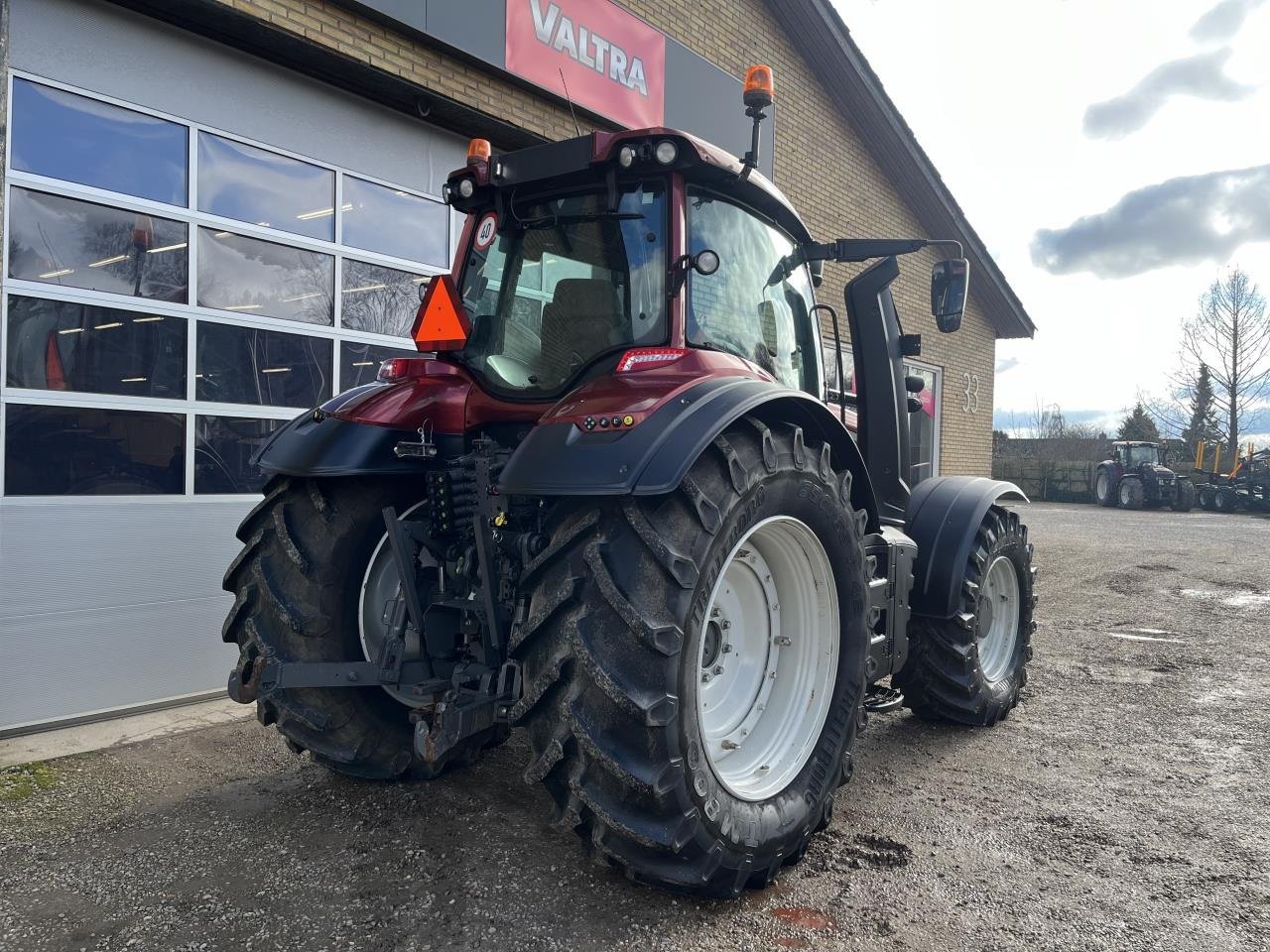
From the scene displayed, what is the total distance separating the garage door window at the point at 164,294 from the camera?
4.19m

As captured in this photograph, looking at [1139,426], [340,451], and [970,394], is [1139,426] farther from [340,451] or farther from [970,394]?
[340,451]

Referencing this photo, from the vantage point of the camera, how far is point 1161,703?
479 centimetres

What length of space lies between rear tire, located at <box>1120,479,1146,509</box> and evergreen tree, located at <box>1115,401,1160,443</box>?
19381mm

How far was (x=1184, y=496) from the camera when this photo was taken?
24109 mm

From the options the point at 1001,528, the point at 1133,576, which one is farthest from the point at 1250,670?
the point at 1133,576

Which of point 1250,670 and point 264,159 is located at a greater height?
point 264,159

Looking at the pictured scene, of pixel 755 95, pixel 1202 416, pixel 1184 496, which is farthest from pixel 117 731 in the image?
pixel 1202 416

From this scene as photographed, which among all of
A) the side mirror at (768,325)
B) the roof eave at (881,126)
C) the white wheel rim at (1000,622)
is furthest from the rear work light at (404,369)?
the roof eave at (881,126)

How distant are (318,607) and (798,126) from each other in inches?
344

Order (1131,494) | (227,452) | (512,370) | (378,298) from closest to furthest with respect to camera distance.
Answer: (512,370) → (227,452) → (378,298) → (1131,494)

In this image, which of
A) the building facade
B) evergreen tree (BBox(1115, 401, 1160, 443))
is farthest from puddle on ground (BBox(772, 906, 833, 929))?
evergreen tree (BBox(1115, 401, 1160, 443))

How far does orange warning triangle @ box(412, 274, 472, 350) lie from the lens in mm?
3225

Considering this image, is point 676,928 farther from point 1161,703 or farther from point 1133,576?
point 1133,576

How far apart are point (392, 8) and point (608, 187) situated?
11.1 feet
